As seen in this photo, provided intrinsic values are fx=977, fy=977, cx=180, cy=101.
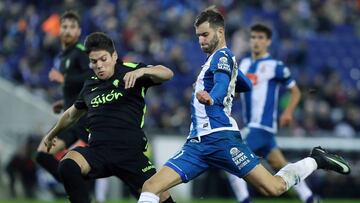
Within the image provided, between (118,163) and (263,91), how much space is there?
4168 millimetres

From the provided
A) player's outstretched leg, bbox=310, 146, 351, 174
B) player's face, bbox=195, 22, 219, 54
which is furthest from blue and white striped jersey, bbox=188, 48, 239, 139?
player's outstretched leg, bbox=310, 146, 351, 174

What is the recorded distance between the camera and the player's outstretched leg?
11.2 meters

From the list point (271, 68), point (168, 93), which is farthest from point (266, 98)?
point (168, 93)

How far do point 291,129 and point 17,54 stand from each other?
7756mm

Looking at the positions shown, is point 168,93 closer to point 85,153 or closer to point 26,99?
point 26,99

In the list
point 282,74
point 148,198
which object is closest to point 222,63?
point 148,198

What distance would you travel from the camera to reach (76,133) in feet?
44.4

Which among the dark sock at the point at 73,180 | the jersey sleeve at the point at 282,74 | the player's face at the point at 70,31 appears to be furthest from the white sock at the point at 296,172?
the player's face at the point at 70,31

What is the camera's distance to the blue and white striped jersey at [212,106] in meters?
10.3

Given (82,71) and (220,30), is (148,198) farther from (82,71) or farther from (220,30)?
(82,71)

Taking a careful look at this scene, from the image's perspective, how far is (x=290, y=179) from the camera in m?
10.8

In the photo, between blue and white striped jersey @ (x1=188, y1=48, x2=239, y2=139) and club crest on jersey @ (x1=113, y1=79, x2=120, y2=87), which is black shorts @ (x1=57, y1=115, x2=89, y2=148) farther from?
blue and white striped jersey @ (x1=188, y1=48, x2=239, y2=139)

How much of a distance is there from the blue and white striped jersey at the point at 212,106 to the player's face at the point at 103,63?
39.4 inches

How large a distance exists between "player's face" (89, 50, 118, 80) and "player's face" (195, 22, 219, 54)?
3.48 ft
